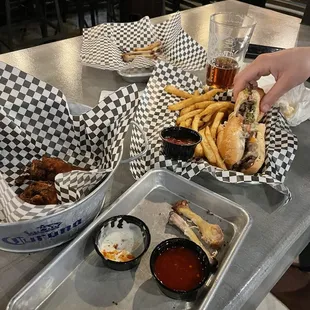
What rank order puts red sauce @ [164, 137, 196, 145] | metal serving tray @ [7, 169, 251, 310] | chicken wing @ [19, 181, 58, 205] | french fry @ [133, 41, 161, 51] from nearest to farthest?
metal serving tray @ [7, 169, 251, 310], chicken wing @ [19, 181, 58, 205], red sauce @ [164, 137, 196, 145], french fry @ [133, 41, 161, 51]

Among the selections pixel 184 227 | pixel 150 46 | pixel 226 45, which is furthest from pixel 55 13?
pixel 184 227

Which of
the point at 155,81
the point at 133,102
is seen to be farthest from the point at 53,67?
the point at 133,102

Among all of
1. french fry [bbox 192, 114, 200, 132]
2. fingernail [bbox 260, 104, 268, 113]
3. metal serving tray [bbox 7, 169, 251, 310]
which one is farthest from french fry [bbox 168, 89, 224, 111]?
metal serving tray [bbox 7, 169, 251, 310]

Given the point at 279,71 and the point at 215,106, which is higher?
the point at 279,71

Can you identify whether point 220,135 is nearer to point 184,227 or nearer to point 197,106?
point 197,106

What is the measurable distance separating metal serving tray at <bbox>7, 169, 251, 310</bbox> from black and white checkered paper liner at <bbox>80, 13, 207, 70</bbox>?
970 millimetres

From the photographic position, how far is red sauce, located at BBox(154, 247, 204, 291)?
0.89 metres

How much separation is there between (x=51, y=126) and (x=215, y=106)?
0.69 m

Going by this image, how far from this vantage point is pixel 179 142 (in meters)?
1.27

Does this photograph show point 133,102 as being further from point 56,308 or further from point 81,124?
point 56,308

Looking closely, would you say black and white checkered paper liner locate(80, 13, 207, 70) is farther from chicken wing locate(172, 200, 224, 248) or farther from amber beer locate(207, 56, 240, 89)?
chicken wing locate(172, 200, 224, 248)

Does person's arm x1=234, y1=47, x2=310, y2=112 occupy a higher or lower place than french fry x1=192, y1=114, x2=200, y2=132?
higher

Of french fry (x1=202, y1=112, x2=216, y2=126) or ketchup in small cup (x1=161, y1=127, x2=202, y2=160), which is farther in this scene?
french fry (x1=202, y1=112, x2=216, y2=126)

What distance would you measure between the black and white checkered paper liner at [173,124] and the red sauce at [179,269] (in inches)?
13.4
